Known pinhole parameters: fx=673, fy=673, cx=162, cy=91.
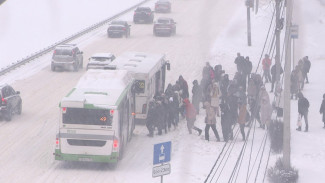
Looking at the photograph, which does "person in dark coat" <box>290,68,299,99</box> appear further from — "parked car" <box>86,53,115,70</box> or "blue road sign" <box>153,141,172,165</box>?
"blue road sign" <box>153,141,172,165</box>

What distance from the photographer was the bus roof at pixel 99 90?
60.1 feet

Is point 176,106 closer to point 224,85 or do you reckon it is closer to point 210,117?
point 210,117

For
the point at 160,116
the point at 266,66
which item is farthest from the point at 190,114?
the point at 266,66

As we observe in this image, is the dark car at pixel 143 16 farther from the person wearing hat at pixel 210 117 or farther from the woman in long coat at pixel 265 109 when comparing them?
the person wearing hat at pixel 210 117

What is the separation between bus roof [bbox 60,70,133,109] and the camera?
1831cm

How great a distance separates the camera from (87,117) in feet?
59.7

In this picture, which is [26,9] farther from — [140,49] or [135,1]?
[135,1]

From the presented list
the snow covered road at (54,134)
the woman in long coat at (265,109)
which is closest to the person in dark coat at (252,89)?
the woman in long coat at (265,109)

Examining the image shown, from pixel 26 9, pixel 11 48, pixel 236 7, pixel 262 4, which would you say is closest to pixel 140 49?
pixel 26 9

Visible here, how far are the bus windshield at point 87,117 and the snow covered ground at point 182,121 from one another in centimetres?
148

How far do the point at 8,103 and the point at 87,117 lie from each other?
7.40 meters

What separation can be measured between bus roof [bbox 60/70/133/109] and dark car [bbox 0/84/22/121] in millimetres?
5169

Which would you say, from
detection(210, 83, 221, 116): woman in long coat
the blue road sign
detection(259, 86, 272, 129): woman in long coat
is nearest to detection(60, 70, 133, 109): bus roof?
detection(210, 83, 221, 116): woman in long coat

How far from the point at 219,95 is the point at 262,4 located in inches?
1355
